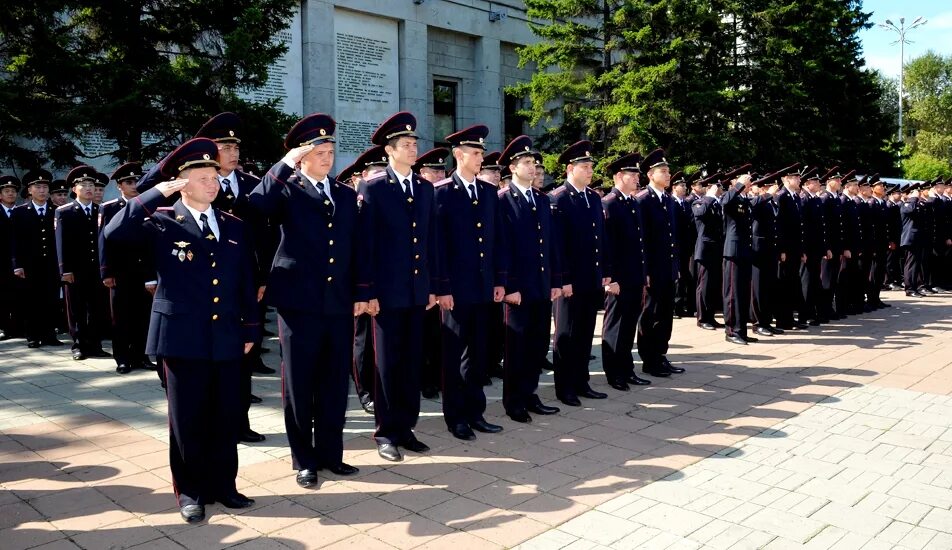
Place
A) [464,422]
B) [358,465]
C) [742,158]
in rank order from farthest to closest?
[742,158], [464,422], [358,465]

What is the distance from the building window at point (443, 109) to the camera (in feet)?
65.8

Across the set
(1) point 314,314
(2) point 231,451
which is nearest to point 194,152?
(1) point 314,314

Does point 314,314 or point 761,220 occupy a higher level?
point 761,220

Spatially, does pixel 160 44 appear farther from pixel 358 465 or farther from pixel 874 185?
pixel 874 185

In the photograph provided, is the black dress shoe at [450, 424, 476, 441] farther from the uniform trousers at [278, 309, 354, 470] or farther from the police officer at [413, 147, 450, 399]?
the police officer at [413, 147, 450, 399]

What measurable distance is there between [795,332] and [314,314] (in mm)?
8330

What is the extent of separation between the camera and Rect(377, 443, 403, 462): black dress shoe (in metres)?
5.26

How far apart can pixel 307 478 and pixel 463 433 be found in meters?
1.41

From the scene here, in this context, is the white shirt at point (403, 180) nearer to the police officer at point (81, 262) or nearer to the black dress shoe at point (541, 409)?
the black dress shoe at point (541, 409)

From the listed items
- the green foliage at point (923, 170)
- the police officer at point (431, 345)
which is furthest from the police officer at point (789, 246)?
the green foliage at point (923, 170)

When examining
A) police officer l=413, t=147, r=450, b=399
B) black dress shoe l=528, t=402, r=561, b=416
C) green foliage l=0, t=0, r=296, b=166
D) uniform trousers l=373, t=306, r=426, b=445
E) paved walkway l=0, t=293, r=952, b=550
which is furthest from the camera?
green foliage l=0, t=0, r=296, b=166

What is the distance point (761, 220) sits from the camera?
10312 mm

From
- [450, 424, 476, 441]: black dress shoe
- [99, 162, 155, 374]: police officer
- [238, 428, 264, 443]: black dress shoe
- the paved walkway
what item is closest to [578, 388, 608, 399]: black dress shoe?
the paved walkway

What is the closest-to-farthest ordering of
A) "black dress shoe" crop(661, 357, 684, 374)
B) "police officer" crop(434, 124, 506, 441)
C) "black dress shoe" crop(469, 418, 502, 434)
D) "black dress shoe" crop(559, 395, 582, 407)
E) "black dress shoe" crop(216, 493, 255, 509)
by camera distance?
"black dress shoe" crop(216, 493, 255, 509), "police officer" crop(434, 124, 506, 441), "black dress shoe" crop(469, 418, 502, 434), "black dress shoe" crop(559, 395, 582, 407), "black dress shoe" crop(661, 357, 684, 374)
